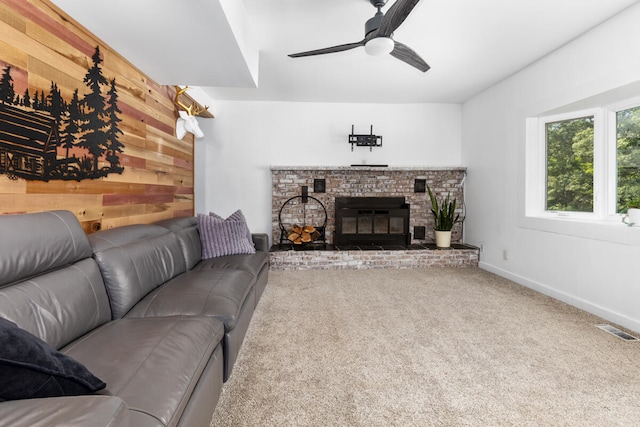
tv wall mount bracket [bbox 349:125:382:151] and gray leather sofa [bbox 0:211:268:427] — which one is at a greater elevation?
tv wall mount bracket [bbox 349:125:382:151]

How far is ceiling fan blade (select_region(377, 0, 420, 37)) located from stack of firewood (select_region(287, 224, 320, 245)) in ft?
9.89

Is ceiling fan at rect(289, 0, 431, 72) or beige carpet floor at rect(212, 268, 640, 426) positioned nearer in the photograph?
beige carpet floor at rect(212, 268, 640, 426)

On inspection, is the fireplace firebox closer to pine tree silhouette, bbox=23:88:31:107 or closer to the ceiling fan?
the ceiling fan

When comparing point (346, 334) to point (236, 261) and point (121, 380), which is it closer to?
point (236, 261)

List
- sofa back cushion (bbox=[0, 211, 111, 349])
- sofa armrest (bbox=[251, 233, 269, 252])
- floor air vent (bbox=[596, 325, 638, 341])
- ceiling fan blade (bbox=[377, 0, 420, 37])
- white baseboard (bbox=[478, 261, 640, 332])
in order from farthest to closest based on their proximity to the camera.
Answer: sofa armrest (bbox=[251, 233, 269, 252]) → white baseboard (bbox=[478, 261, 640, 332]) → floor air vent (bbox=[596, 325, 638, 341]) → ceiling fan blade (bbox=[377, 0, 420, 37]) → sofa back cushion (bbox=[0, 211, 111, 349])

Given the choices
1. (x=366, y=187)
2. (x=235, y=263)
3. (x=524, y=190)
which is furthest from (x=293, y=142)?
(x=524, y=190)

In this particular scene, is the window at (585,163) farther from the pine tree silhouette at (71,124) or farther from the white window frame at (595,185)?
the pine tree silhouette at (71,124)

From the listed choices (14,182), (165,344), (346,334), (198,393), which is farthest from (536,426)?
(14,182)

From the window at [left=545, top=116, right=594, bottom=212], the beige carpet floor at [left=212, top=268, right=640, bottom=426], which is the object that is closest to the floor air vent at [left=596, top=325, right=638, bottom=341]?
the beige carpet floor at [left=212, top=268, right=640, bottom=426]

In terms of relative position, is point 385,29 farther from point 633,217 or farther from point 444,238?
point 444,238

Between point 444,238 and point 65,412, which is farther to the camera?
point 444,238

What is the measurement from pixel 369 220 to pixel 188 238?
297cm

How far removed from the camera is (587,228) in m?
2.92

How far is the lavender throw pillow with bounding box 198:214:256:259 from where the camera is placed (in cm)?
314
